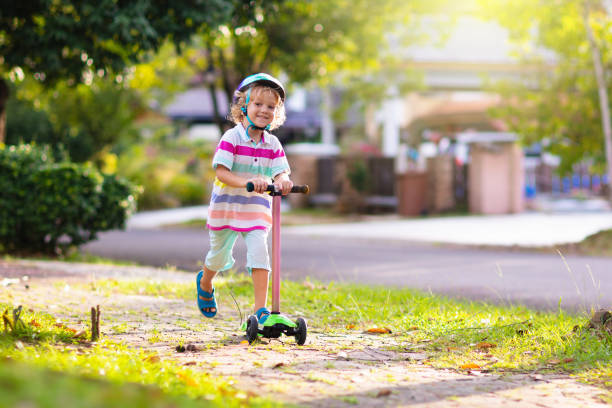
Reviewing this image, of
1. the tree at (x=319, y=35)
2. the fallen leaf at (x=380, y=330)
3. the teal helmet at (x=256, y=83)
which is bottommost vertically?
the fallen leaf at (x=380, y=330)

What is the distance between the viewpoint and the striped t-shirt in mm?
4781

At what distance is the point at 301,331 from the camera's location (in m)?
4.59

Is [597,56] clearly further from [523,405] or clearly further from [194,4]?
[523,405]

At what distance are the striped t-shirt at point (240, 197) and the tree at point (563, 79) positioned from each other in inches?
357

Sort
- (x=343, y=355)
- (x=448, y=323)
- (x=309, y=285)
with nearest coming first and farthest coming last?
(x=343, y=355)
(x=448, y=323)
(x=309, y=285)

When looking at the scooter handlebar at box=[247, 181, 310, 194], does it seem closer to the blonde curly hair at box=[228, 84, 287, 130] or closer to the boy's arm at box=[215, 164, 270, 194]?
the boy's arm at box=[215, 164, 270, 194]

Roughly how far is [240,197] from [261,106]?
0.59m

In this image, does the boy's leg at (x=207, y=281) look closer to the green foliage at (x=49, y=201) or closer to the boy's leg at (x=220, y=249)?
the boy's leg at (x=220, y=249)

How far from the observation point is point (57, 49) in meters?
10.4

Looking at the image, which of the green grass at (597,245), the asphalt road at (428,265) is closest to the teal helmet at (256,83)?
the asphalt road at (428,265)

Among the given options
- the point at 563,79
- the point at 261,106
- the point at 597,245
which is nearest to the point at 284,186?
the point at 261,106

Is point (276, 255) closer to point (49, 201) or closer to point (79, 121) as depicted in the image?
point (49, 201)

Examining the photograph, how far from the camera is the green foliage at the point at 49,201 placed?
966 cm

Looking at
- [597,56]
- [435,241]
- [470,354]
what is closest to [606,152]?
[597,56]
